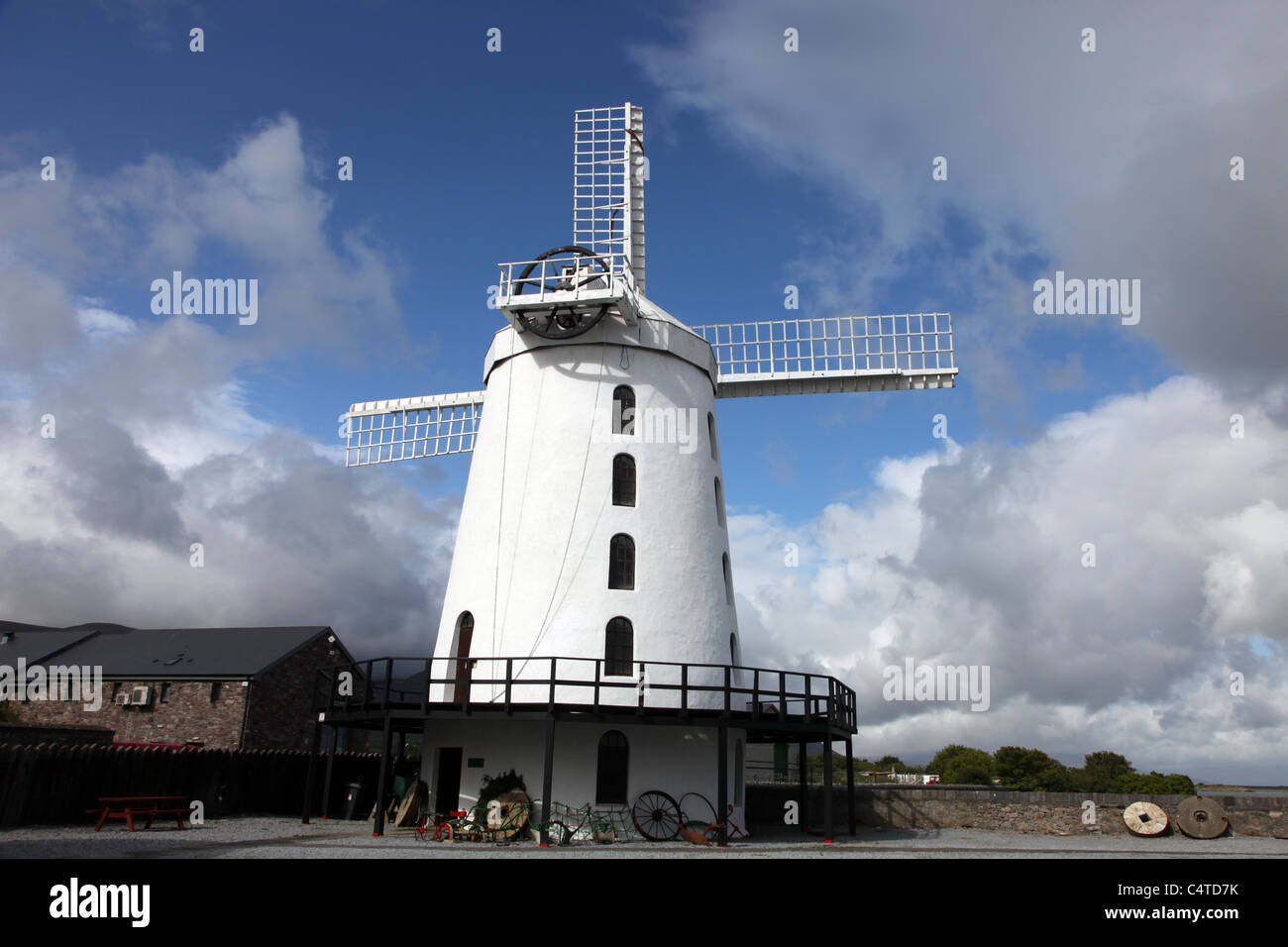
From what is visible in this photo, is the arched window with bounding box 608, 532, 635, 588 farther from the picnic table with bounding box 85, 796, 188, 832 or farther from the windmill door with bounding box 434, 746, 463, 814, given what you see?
the picnic table with bounding box 85, 796, 188, 832

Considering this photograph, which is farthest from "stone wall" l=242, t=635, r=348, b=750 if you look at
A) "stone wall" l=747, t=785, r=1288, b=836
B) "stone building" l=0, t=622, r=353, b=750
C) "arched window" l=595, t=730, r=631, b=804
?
"stone wall" l=747, t=785, r=1288, b=836

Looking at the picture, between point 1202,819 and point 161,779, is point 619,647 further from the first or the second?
point 1202,819

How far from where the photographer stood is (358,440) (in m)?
27.4

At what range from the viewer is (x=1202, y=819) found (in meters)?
21.8

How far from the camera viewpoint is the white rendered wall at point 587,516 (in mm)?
20000

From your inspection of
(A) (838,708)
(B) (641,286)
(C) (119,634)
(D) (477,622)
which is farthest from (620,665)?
(C) (119,634)

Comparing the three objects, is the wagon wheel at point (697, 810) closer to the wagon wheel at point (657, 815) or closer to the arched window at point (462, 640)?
the wagon wheel at point (657, 815)

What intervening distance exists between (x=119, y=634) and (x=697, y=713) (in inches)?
1143

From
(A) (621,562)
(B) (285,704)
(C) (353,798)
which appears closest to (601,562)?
(A) (621,562)

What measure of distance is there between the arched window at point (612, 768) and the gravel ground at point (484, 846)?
4.14 feet

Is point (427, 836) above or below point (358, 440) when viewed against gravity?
below

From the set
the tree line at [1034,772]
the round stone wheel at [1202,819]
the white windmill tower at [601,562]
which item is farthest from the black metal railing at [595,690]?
the tree line at [1034,772]

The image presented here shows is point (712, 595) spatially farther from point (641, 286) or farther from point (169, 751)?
point (169, 751)

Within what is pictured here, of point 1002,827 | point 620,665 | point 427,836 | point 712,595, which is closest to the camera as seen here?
point 427,836
